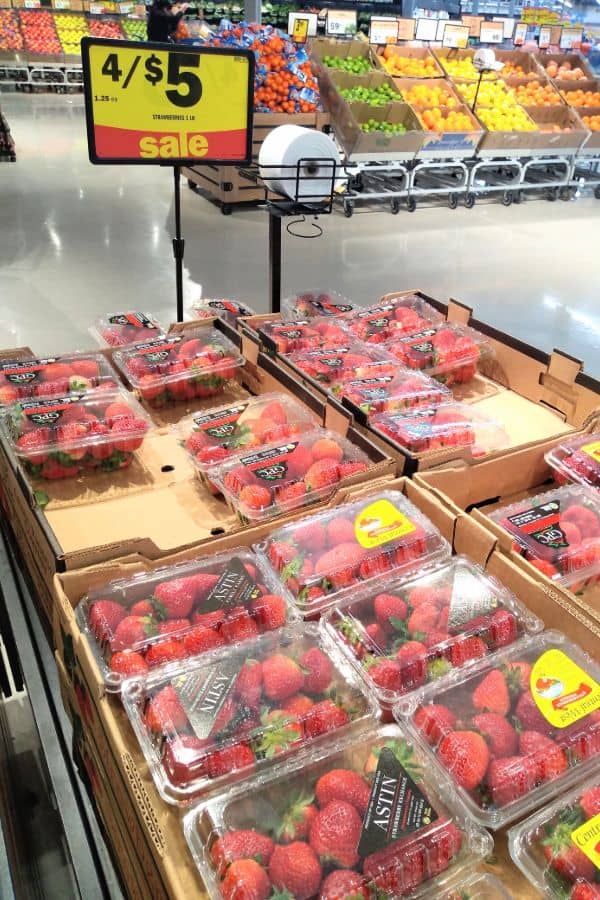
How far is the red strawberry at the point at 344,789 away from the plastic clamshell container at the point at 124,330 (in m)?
1.62

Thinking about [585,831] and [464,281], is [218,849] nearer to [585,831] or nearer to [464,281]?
[585,831]

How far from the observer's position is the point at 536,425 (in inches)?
85.6

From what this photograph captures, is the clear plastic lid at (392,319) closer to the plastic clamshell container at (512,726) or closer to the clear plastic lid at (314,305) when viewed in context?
the clear plastic lid at (314,305)

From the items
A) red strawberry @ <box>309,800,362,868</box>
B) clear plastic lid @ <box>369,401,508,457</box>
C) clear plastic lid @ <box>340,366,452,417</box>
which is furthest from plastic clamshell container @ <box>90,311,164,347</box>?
red strawberry @ <box>309,800,362,868</box>

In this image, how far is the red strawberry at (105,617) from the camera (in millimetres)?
1246

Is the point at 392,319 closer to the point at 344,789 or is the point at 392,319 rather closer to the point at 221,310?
the point at 221,310

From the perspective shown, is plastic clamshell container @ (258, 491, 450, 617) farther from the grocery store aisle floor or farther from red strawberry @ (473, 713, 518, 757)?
the grocery store aisle floor

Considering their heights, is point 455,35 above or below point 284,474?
above

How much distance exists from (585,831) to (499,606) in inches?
16.5

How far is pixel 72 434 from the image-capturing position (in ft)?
5.91

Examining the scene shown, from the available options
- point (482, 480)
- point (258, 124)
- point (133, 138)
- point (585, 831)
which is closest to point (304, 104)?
point (258, 124)

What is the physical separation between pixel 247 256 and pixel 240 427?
3.67 metres

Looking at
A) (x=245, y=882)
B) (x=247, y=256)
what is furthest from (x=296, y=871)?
(x=247, y=256)

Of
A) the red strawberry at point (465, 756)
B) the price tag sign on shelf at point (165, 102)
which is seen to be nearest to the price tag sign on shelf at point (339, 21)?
the price tag sign on shelf at point (165, 102)
